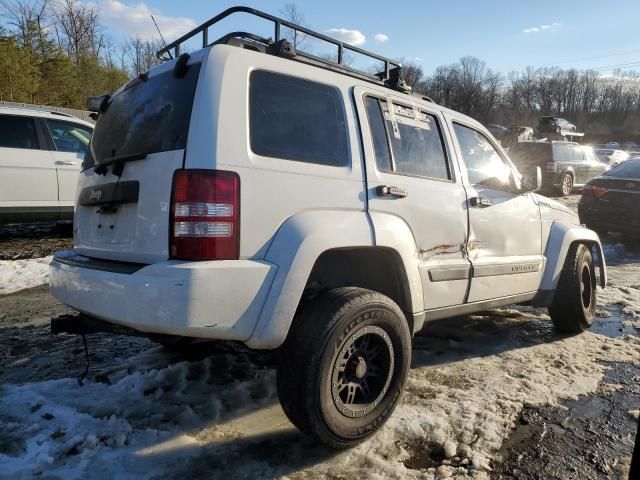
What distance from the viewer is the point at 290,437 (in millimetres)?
2736

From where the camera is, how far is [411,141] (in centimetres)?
333

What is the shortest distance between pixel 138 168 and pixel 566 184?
16.2m

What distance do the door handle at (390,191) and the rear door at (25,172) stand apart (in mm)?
6005

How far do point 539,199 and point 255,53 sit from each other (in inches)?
118

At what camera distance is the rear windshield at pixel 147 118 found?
97.5 inches

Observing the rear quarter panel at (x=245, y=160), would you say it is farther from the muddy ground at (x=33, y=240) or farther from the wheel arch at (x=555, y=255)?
the muddy ground at (x=33, y=240)

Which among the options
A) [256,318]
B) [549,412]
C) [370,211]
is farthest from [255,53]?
[549,412]

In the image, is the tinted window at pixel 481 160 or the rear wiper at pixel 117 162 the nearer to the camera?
the rear wiper at pixel 117 162

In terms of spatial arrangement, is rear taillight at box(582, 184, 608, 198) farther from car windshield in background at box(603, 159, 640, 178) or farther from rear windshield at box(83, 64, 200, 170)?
rear windshield at box(83, 64, 200, 170)

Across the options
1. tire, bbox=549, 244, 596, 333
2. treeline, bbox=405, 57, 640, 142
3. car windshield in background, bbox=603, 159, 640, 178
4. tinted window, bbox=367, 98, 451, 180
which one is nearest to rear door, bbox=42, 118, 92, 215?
tinted window, bbox=367, 98, 451, 180

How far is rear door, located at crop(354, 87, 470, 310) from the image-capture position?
298cm

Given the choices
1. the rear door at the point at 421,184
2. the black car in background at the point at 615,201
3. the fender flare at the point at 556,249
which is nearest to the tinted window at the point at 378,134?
the rear door at the point at 421,184

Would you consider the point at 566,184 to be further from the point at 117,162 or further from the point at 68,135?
the point at 117,162

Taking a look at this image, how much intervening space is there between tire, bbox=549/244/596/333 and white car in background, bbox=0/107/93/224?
19.7ft
